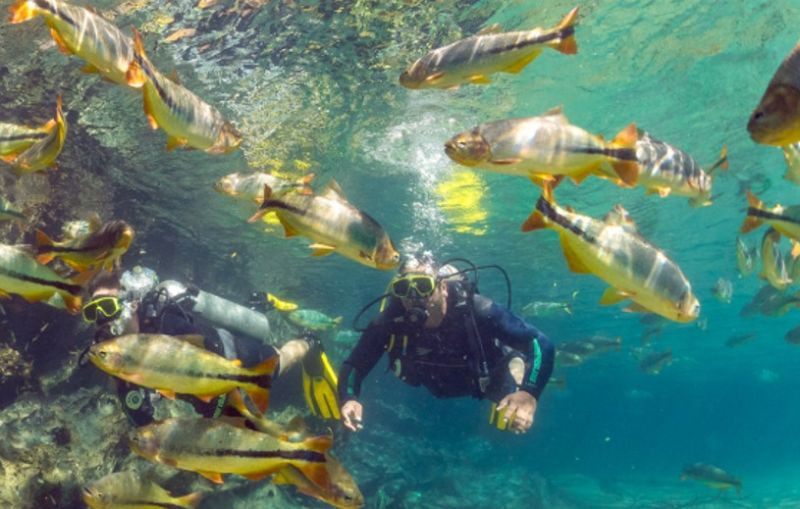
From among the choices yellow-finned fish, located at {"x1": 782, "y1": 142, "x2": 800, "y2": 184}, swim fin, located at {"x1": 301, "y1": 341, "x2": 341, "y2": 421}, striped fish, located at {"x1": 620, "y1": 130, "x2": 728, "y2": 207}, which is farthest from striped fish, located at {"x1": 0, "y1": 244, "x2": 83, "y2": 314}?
yellow-finned fish, located at {"x1": 782, "y1": 142, "x2": 800, "y2": 184}

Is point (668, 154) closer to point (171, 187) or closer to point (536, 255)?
point (171, 187)

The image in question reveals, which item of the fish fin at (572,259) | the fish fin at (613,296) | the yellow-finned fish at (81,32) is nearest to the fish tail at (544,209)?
the fish fin at (572,259)

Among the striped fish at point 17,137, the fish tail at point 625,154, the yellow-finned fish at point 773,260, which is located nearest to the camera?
the fish tail at point 625,154

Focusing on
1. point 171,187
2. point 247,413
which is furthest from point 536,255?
point 247,413

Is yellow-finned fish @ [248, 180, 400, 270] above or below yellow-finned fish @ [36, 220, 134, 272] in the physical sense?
above

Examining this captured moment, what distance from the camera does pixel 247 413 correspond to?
10.5ft

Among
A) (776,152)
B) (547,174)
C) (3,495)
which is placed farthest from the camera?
(776,152)

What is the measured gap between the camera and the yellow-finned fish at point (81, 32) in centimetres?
319

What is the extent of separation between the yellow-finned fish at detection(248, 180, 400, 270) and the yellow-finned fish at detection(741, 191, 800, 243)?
94.4 inches

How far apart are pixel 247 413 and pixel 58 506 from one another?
20.2ft

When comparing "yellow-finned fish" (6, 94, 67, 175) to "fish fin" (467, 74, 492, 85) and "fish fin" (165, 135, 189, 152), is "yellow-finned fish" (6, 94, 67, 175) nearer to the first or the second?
"fish fin" (165, 135, 189, 152)

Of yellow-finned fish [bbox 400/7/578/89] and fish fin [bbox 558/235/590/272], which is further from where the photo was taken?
yellow-finned fish [bbox 400/7/578/89]

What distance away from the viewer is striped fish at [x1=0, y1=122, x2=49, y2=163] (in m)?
3.99

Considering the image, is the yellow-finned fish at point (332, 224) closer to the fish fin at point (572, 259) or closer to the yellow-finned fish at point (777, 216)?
the fish fin at point (572, 259)
